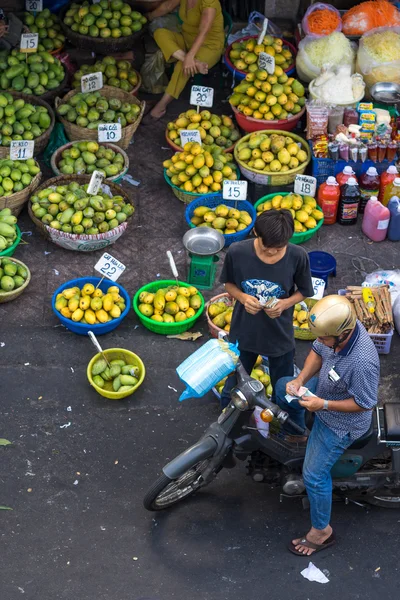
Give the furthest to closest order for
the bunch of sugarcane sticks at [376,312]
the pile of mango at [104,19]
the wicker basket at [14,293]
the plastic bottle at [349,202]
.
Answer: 1. the pile of mango at [104,19]
2. the plastic bottle at [349,202]
3. the wicker basket at [14,293]
4. the bunch of sugarcane sticks at [376,312]

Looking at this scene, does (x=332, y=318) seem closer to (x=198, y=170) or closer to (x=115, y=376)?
(x=115, y=376)

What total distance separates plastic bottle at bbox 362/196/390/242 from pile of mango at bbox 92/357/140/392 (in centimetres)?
246

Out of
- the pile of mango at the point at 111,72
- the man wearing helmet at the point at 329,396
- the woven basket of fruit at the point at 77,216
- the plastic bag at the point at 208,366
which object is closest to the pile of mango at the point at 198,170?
the woven basket of fruit at the point at 77,216

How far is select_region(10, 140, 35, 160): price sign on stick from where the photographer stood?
6879 mm

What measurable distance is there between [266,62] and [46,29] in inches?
87.2

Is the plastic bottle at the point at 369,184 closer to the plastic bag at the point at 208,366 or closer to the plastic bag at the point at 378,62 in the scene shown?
the plastic bag at the point at 378,62

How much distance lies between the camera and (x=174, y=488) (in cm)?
467

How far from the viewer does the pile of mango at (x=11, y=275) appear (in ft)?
20.0

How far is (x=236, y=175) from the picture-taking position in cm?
710

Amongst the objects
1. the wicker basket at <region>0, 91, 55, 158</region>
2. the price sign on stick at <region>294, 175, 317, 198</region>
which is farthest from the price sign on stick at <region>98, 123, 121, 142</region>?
the price sign on stick at <region>294, 175, 317, 198</region>

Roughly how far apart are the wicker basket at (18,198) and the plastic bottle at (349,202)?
255 centimetres

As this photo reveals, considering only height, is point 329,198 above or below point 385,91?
below

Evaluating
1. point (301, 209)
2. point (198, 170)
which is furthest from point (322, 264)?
point (198, 170)

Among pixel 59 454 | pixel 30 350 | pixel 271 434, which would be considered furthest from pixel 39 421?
pixel 271 434
